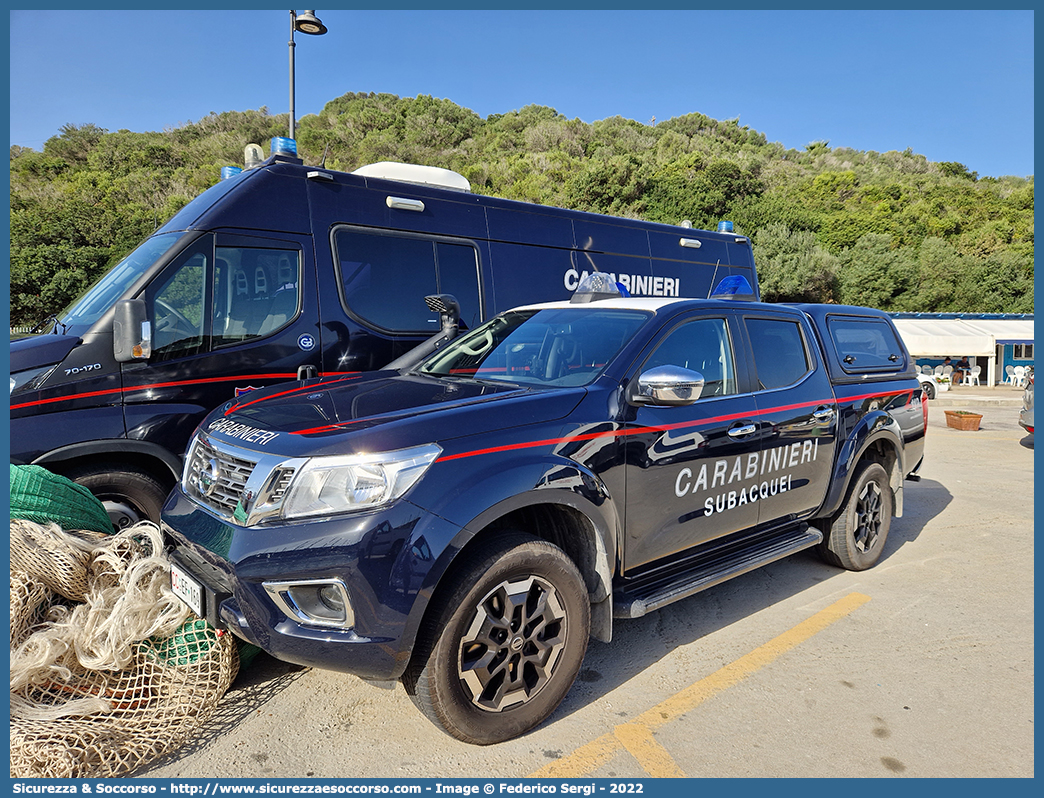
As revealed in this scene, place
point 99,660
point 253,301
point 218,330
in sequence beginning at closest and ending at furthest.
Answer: point 99,660 → point 218,330 → point 253,301

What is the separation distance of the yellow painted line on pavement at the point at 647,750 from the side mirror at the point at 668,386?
1423 millimetres

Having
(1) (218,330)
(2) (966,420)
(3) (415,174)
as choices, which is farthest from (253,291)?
(2) (966,420)

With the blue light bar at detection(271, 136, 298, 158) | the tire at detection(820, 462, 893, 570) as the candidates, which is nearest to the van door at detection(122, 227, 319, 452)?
the blue light bar at detection(271, 136, 298, 158)

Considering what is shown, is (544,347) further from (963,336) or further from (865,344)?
(963,336)

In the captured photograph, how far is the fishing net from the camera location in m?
2.45

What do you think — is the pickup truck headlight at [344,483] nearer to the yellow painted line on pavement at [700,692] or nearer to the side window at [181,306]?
the yellow painted line on pavement at [700,692]

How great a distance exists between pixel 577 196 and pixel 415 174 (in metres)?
34.6

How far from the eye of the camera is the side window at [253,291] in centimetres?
446

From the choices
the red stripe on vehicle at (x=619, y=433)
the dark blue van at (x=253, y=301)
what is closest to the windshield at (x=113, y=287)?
the dark blue van at (x=253, y=301)

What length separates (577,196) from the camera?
38.8 metres

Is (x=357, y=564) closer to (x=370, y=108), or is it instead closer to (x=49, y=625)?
(x=49, y=625)

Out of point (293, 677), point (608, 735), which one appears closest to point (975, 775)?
point (608, 735)

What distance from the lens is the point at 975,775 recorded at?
2521 millimetres
